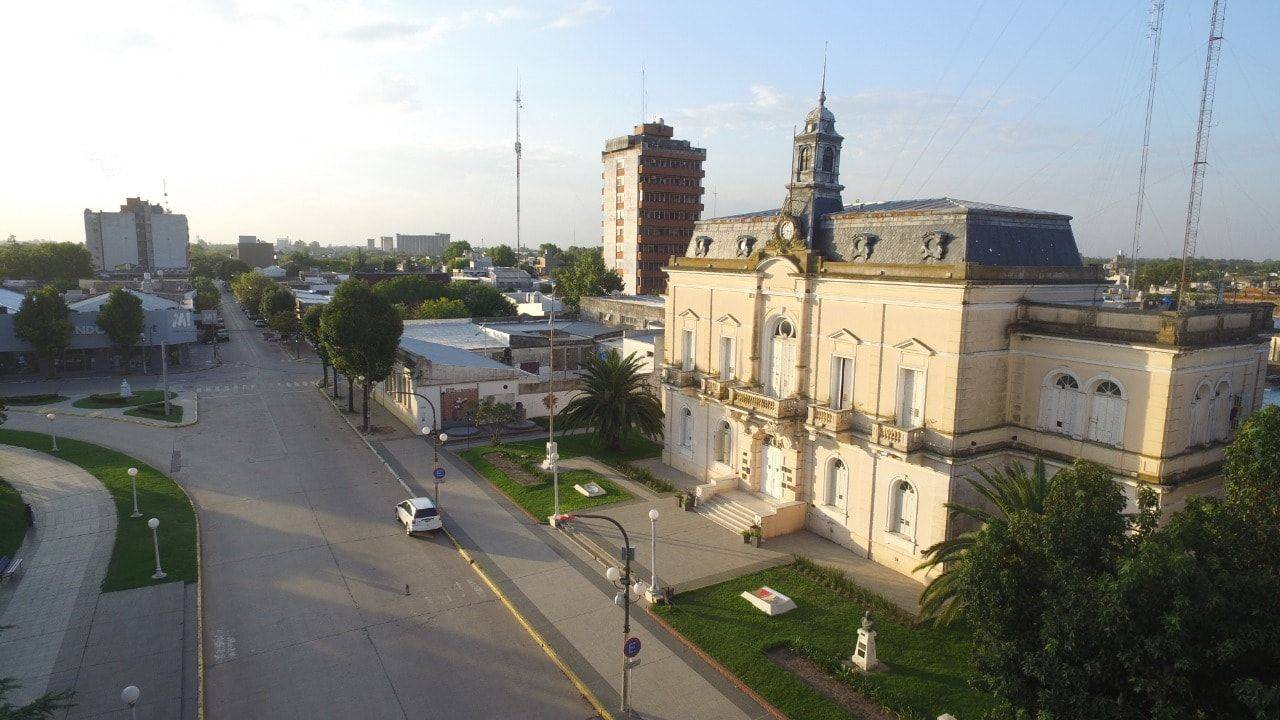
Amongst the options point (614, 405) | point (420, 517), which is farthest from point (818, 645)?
point (614, 405)

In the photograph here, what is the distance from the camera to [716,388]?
36.9 meters

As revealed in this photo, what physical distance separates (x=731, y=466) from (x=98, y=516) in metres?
30.6

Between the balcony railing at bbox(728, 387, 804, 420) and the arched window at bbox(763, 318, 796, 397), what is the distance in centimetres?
67

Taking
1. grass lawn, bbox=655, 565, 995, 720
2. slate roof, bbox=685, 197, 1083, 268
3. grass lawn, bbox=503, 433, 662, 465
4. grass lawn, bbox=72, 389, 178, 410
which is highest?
slate roof, bbox=685, 197, 1083, 268

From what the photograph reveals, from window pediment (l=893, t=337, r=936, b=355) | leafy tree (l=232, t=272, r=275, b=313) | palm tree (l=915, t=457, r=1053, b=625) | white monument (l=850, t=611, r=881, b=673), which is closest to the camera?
white monument (l=850, t=611, r=881, b=673)

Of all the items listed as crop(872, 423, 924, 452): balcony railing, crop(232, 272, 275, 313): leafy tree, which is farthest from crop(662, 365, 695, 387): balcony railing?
crop(232, 272, 275, 313): leafy tree

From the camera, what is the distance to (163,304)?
79.8 metres

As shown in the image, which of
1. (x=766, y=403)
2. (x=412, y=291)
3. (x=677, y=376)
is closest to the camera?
(x=766, y=403)

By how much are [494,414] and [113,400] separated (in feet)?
115

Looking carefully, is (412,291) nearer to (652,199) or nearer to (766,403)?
(652,199)

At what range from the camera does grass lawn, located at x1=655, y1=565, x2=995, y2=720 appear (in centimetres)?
2088

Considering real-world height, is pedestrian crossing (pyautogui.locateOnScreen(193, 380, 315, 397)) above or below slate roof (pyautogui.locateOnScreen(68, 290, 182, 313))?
below

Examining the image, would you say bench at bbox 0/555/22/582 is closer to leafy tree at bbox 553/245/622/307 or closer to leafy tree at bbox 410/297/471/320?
leafy tree at bbox 410/297/471/320

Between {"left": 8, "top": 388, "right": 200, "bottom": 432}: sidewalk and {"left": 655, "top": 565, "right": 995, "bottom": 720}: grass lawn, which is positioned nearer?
{"left": 655, "top": 565, "right": 995, "bottom": 720}: grass lawn
